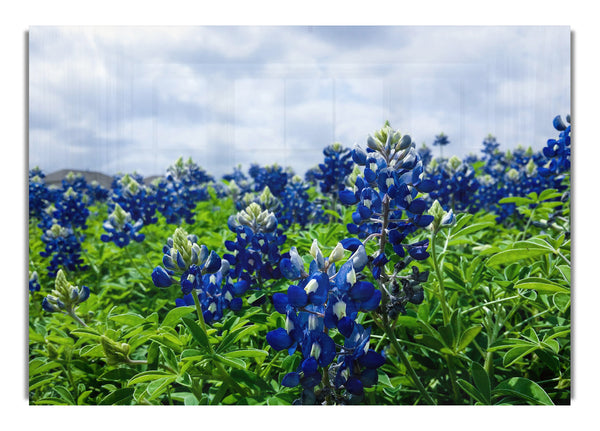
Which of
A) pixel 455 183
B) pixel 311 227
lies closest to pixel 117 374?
pixel 311 227

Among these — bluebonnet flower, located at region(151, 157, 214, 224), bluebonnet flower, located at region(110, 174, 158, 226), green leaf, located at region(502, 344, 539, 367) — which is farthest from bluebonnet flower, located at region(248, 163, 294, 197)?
green leaf, located at region(502, 344, 539, 367)

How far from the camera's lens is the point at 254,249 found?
2.07 m

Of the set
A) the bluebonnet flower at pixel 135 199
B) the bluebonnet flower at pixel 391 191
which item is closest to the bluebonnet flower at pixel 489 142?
the bluebonnet flower at pixel 391 191

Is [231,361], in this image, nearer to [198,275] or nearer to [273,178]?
[198,275]

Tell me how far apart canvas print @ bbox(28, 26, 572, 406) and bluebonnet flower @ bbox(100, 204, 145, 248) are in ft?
0.06

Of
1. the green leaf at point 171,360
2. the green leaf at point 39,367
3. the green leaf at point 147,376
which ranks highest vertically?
the green leaf at point 171,360

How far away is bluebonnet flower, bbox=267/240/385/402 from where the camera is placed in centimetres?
132

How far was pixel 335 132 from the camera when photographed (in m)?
2.82

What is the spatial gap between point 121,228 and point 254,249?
1396 millimetres

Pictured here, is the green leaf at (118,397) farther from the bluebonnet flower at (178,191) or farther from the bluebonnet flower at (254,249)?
the bluebonnet flower at (178,191)

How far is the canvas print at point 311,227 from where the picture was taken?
1.65 meters

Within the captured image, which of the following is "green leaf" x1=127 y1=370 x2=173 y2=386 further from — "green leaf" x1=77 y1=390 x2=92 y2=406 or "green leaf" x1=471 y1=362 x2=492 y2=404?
"green leaf" x1=471 y1=362 x2=492 y2=404
